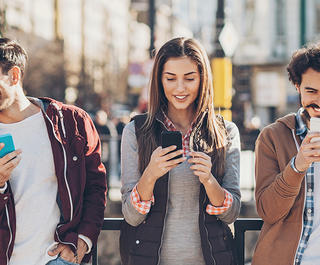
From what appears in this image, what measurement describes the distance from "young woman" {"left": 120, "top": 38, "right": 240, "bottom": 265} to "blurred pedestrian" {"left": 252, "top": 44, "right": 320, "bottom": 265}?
19 cm

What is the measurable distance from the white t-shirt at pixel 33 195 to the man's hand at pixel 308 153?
1.23 m

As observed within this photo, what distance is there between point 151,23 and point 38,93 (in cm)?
2071

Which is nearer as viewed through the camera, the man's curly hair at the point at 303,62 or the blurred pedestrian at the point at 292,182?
the blurred pedestrian at the point at 292,182

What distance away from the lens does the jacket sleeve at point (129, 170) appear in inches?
116

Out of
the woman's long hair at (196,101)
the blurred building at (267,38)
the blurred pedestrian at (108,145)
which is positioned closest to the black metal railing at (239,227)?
the woman's long hair at (196,101)

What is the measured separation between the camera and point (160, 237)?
2883 mm

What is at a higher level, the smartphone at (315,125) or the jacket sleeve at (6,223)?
the smartphone at (315,125)

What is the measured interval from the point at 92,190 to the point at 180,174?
480 millimetres

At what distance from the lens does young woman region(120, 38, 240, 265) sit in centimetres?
287

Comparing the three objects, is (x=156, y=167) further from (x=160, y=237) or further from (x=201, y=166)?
(x=160, y=237)

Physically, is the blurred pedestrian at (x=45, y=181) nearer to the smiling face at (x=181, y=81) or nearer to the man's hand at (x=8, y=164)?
the man's hand at (x=8, y=164)

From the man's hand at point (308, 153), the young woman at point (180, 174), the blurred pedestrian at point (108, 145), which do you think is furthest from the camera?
the blurred pedestrian at point (108, 145)

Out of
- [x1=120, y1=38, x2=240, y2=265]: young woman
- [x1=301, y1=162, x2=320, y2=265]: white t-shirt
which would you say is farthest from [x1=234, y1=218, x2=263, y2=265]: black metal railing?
[x1=301, y1=162, x2=320, y2=265]: white t-shirt

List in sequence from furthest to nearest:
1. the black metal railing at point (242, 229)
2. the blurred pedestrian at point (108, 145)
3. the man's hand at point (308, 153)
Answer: the blurred pedestrian at point (108, 145)
the black metal railing at point (242, 229)
the man's hand at point (308, 153)
